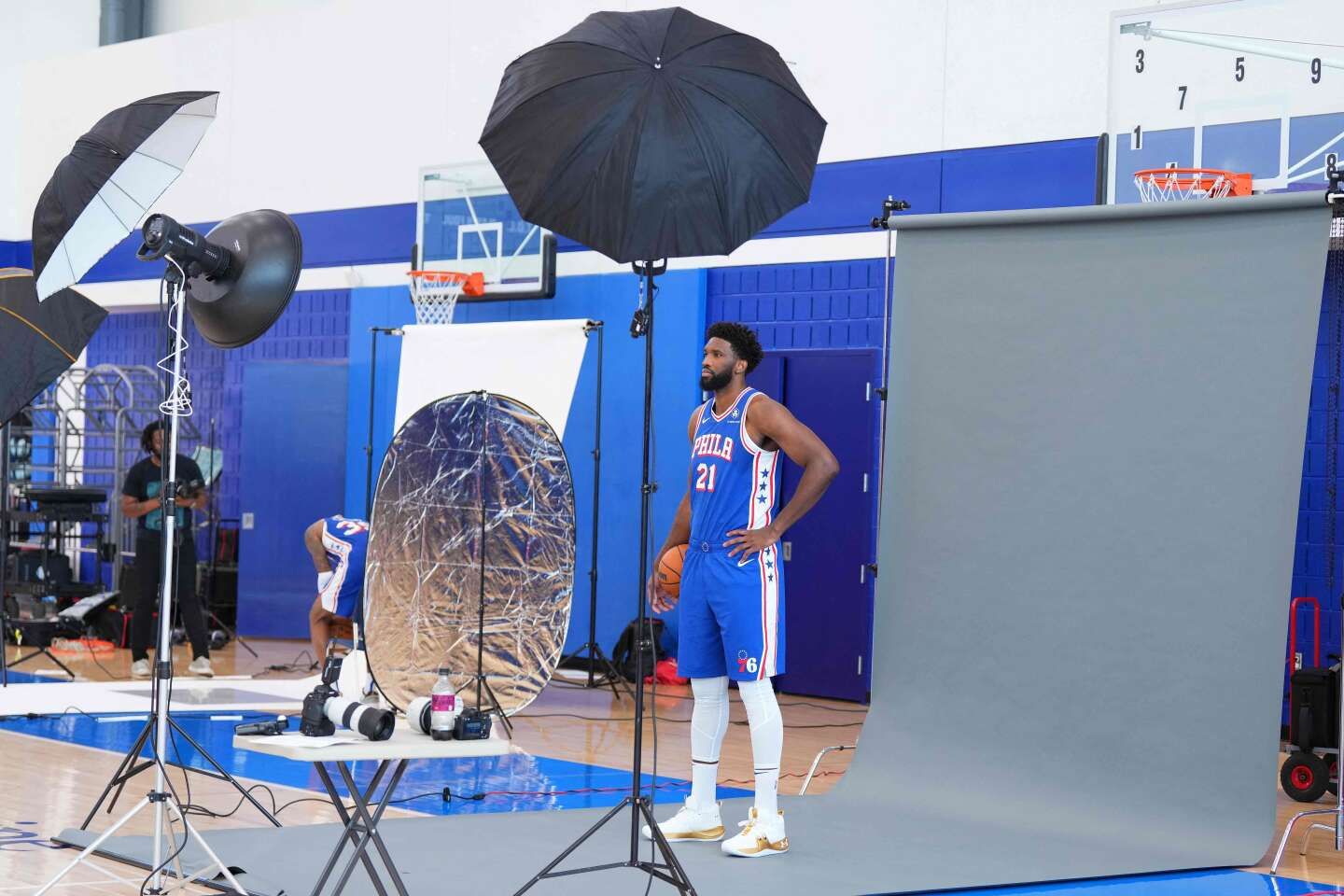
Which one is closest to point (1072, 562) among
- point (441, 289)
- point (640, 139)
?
point (640, 139)

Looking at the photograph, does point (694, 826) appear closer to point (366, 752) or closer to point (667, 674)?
point (366, 752)

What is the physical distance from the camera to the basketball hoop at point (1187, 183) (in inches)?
275

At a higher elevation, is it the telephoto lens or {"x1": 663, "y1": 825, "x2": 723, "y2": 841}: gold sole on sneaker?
the telephoto lens

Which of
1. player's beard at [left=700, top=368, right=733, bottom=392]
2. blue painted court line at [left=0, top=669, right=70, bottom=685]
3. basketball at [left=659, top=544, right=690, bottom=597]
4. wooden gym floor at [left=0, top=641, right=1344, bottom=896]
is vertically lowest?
blue painted court line at [left=0, top=669, right=70, bottom=685]

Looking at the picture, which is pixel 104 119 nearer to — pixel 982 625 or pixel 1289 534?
pixel 982 625

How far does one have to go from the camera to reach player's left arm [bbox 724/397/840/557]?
199 inches

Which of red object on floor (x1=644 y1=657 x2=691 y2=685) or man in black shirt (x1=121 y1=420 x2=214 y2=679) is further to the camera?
red object on floor (x1=644 y1=657 x2=691 y2=685)

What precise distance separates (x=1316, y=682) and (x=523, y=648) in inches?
146

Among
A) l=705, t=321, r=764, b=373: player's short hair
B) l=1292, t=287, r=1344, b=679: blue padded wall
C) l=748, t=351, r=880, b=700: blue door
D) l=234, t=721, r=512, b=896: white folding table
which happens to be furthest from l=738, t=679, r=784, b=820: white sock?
l=748, t=351, r=880, b=700: blue door

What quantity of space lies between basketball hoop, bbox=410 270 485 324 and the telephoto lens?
7.14m

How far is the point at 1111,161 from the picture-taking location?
738 cm

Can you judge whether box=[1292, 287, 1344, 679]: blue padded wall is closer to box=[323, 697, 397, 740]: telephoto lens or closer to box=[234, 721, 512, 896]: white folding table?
box=[234, 721, 512, 896]: white folding table

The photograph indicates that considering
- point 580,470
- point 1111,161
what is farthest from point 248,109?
point 1111,161

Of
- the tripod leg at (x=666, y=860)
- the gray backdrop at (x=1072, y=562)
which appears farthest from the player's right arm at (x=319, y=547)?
the tripod leg at (x=666, y=860)
